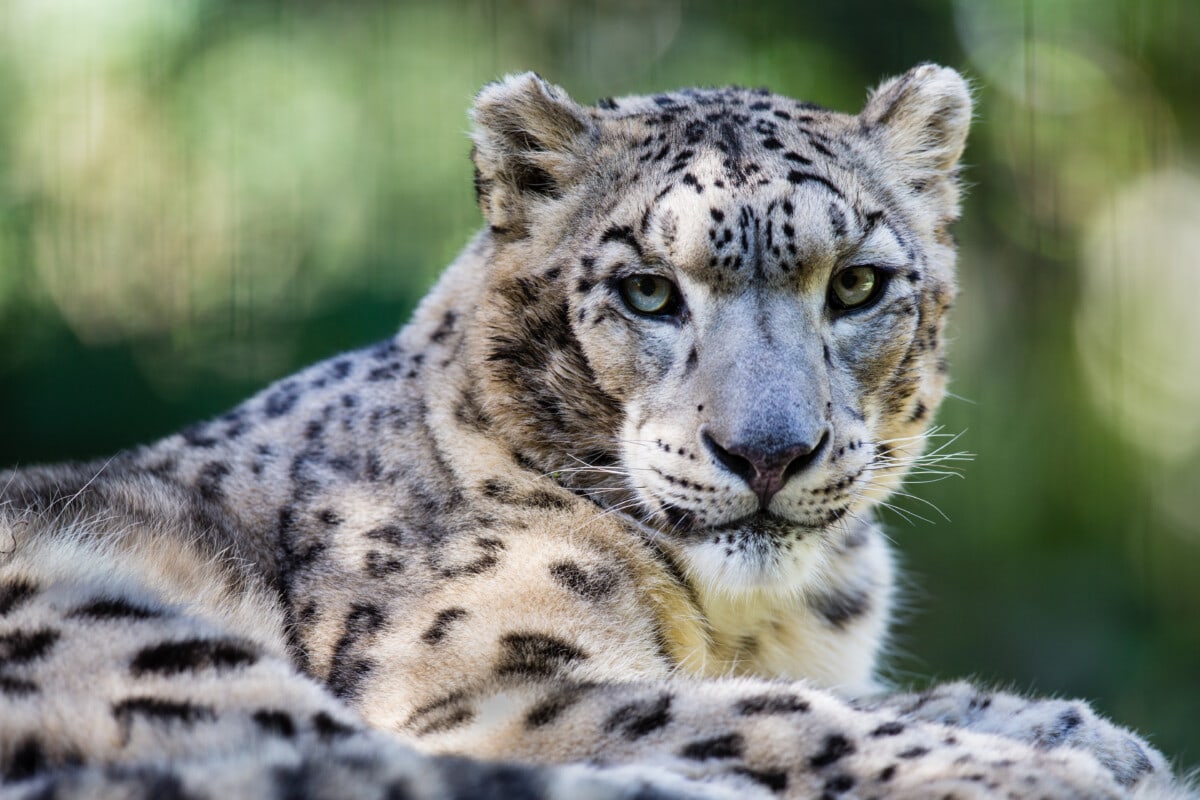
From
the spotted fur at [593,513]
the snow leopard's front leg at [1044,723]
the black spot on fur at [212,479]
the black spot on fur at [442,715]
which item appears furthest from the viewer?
the black spot on fur at [212,479]

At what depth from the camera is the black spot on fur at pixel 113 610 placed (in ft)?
10.3

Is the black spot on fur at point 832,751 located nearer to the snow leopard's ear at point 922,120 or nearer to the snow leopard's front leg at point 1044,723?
the snow leopard's front leg at point 1044,723

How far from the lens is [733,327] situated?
3881 millimetres

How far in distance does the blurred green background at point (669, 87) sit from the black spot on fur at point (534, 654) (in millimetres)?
4897

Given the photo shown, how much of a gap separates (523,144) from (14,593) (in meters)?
2.10

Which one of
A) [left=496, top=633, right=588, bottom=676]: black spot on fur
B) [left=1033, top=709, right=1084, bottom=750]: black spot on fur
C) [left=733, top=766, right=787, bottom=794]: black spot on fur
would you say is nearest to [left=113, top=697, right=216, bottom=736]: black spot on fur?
[left=496, top=633, right=588, bottom=676]: black spot on fur

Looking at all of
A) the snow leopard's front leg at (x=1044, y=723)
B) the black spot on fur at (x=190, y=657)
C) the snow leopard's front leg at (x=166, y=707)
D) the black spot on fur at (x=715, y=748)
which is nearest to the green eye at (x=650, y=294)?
the snow leopard's front leg at (x=1044, y=723)

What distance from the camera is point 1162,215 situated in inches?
419

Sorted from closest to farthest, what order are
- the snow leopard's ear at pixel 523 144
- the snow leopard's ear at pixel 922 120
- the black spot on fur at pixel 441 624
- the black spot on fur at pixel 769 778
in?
the black spot on fur at pixel 769 778
the black spot on fur at pixel 441 624
the snow leopard's ear at pixel 523 144
the snow leopard's ear at pixel 922 120

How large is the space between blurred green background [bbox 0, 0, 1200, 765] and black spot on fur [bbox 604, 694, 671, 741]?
5273 millimetres

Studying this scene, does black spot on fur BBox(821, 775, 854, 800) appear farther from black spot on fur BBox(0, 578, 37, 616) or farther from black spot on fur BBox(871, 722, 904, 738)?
black spot on fur BBox(0, 578, 37, 616)

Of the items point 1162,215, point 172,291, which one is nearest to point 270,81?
point 172,291

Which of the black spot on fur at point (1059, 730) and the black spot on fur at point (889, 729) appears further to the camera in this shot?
the black spot on fur at point (1059, 730)

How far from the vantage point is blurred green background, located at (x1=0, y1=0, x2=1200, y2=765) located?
8648mm
